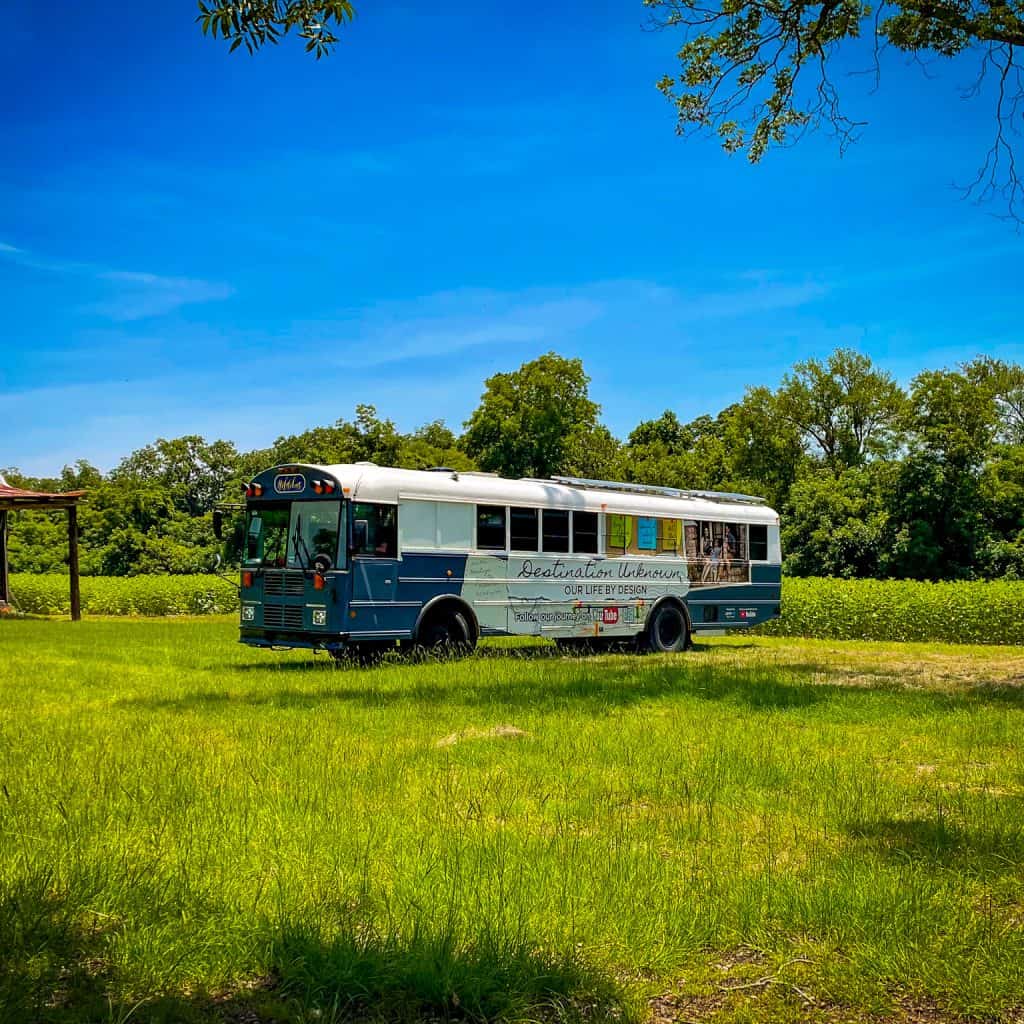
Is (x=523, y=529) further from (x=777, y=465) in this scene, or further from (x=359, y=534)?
(x=777, y=465)

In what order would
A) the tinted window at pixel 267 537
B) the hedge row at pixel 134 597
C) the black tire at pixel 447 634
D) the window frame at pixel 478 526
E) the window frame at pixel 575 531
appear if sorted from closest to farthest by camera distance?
1. the tinted window at pixel 267 537
2. the black tire at pixel 447 634
3. the window frame at pixel 478 526
4. the window frame at pixel 575 531
5. the hedge row at pixel 134 597

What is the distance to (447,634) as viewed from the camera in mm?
16625

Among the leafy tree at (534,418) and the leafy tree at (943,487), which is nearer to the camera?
the leafy tree at (943,487)

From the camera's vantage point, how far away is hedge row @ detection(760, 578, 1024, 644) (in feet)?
85.6

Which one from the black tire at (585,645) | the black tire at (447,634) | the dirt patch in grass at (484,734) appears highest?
the black tire at (447,634)

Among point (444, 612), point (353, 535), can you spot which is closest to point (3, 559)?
point (444, 612)

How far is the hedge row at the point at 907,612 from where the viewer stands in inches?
1027

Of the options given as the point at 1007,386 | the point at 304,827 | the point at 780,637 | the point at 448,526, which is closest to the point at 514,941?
the point at 304,827

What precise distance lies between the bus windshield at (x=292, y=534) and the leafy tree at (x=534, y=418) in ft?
126

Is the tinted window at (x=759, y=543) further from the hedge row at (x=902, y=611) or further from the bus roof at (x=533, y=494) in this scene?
the hedge row at (x=902, y=611)

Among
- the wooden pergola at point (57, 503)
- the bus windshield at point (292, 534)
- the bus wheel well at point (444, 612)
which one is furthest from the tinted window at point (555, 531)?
the wooden pergola at point (57, 503)

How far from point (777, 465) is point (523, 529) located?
44880 mm

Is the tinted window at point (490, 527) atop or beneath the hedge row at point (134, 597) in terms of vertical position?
atop

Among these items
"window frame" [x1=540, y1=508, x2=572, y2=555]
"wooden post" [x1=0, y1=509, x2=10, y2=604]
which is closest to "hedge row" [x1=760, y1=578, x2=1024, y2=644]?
"window frame" [x1=540, y1=508, x2=572, y2=555]
